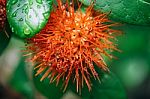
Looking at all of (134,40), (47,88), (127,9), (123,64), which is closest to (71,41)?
(127,9)

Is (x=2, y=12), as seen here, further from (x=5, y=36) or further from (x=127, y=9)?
(x=127, y=9)

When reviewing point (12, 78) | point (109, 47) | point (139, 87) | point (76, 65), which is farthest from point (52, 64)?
point (139, 87)

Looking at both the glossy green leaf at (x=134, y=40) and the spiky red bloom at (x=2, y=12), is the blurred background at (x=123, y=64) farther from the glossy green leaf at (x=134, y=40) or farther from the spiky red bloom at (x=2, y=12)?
the spiky red bloom at (x=2, y=12)

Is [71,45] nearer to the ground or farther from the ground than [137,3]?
nearer to the ground

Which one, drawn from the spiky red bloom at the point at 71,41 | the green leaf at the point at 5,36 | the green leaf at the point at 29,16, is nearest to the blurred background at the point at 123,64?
the green leaf at the point at 5,36

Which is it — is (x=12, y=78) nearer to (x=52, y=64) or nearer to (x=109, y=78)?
A: (x=109, y=78)

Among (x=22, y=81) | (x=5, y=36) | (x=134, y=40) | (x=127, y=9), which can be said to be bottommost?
(x=22, y=81)

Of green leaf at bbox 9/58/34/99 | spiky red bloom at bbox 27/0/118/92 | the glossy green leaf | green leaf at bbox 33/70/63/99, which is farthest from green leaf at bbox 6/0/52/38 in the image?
the glossy green leaf
